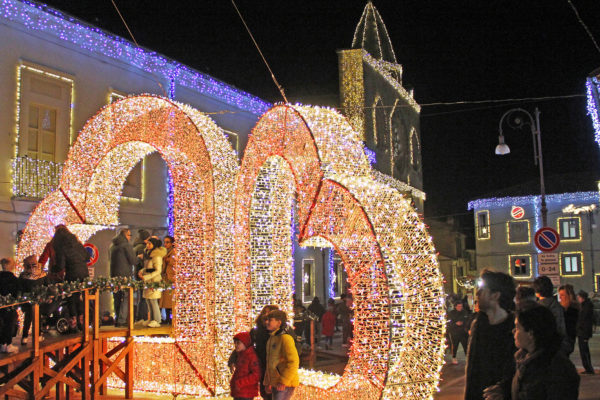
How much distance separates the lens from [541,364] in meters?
3.79

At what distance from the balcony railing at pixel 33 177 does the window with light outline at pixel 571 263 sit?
121 feet

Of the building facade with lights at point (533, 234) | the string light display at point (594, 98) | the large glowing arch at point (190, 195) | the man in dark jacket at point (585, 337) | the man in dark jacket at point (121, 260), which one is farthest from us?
the building facade with lights at point (533, 234)

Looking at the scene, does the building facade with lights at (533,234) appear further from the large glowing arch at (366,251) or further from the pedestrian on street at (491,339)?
the pedestrian on street at (491,339)

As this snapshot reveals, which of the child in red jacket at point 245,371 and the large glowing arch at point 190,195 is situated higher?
the large glowing arch at point 190,195

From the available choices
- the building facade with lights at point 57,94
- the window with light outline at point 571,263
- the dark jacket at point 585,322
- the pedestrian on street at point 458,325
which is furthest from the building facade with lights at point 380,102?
the window with light outline at point 571,263

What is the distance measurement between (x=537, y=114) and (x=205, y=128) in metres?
13.7

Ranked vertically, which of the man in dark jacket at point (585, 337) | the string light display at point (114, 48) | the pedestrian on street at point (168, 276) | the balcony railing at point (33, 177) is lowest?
the man in dark jacket at point (585, 337)

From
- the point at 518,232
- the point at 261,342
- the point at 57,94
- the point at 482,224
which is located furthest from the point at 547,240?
the point at 482,224

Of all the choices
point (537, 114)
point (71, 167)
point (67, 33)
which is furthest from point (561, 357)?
→ point (537, 114)

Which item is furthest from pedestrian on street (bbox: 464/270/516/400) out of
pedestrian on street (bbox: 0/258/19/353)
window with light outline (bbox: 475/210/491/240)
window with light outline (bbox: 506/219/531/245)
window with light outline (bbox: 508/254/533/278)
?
window with light outline (bbox: 475/210/491/240)

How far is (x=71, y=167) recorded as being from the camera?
10.5 m

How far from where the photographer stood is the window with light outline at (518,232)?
45.6 metres

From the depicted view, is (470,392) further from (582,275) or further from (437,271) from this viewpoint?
(582,275)

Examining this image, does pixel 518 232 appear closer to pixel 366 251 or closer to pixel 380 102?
pixel 380 102
